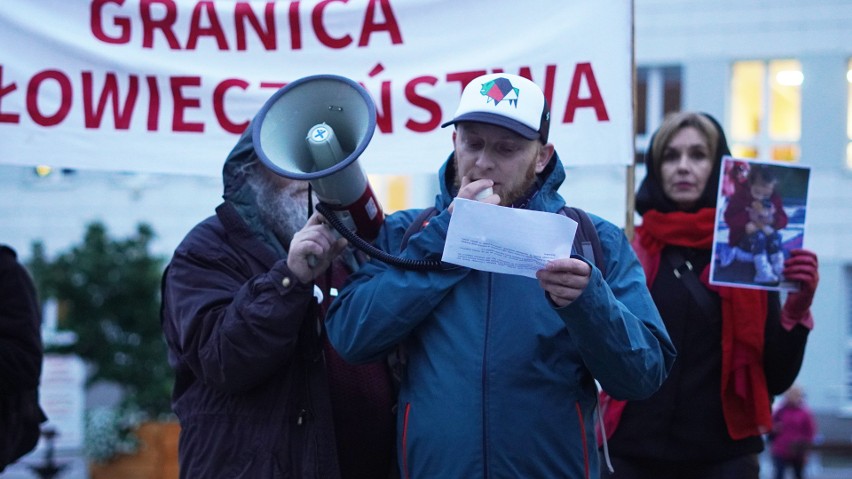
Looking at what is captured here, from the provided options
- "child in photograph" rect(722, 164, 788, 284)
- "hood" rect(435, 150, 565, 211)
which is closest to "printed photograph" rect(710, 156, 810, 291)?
"child in photograph" rect(722, 164, 788, 284)

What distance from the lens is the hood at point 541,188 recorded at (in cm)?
276

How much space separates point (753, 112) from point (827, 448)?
18.1ft

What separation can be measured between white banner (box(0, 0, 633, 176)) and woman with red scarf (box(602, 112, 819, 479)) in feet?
2.73

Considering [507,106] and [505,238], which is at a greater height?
[507,106]

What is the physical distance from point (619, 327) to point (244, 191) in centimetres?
126

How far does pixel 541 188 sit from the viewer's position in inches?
110

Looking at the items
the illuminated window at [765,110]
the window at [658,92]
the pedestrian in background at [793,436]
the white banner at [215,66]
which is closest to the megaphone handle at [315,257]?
the white banner at [215,66]

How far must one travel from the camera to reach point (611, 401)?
3.82 meters

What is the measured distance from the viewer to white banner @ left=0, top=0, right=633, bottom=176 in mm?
3990

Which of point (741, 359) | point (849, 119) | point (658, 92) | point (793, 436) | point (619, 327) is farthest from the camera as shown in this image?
point (658, 92)

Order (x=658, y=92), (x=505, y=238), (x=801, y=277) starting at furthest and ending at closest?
(x=658, y=92) → (x=801, y=277) → (x=505, y=238)

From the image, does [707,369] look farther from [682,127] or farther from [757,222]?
[682,127]

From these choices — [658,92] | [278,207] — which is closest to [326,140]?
[278,207]

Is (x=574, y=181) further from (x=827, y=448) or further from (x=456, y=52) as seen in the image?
(x=456, y=52)
